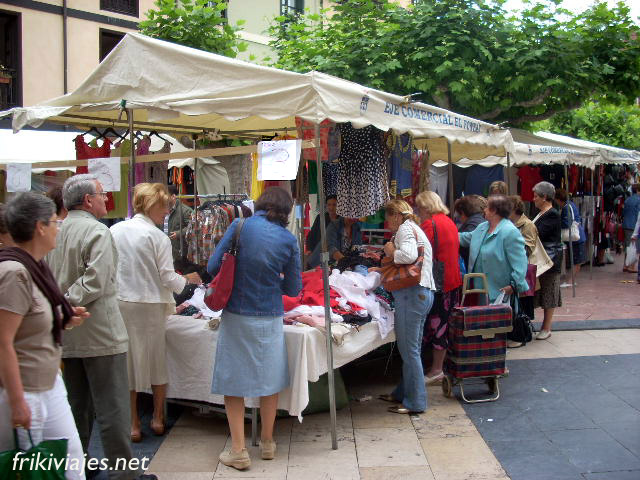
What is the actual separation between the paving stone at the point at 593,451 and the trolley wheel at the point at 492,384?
919 mm

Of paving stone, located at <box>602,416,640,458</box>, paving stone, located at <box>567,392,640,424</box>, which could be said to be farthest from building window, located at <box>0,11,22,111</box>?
paving stone, located at <box>602,416,640,458</box>

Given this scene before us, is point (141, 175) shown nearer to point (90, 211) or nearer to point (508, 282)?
point (90, 211)

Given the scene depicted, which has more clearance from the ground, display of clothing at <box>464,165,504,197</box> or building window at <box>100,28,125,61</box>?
building window at <box>100,28,125,61</box>

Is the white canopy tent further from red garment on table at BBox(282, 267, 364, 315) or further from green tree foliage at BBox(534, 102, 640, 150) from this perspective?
green tree foliage at BBox(534, 102, 640, 150)

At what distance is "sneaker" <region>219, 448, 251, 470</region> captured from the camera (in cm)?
428

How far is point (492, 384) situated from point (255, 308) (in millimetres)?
2722

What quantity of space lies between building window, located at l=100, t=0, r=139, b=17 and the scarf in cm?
1433

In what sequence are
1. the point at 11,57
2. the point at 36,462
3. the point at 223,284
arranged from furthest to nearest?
1. the point at 11,57
2. the point at 223,284
3. the point at 36,462

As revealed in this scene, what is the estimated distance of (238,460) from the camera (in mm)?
4293

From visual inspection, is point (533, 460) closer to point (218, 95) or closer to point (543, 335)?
point (218, 95)

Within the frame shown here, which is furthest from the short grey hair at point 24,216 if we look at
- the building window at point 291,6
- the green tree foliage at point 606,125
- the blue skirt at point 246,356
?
the green tree foliage at point 606,125

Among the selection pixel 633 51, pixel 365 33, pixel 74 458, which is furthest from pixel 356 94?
pixel 633 51

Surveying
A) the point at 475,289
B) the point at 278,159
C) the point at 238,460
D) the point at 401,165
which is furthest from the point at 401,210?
the point at 238,460

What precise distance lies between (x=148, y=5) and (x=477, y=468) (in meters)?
14.8
